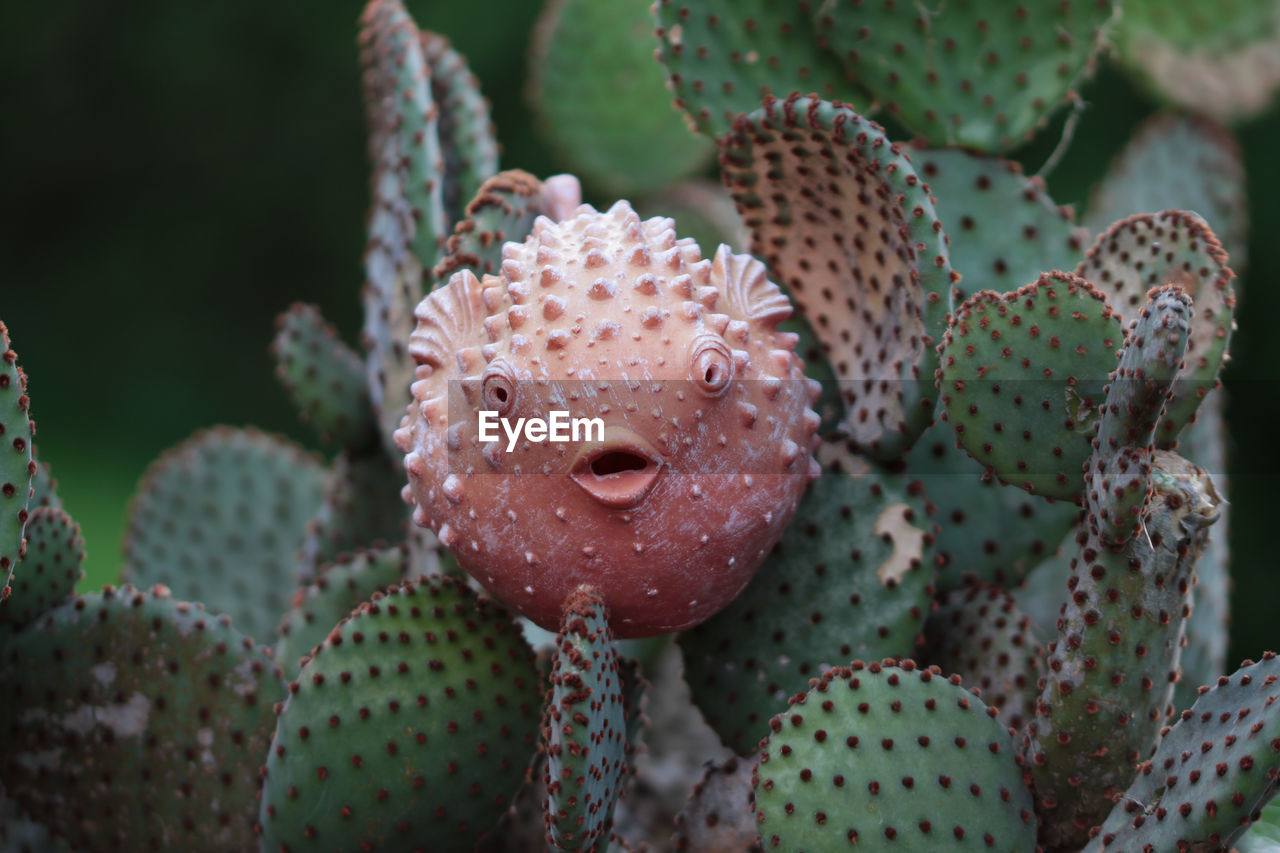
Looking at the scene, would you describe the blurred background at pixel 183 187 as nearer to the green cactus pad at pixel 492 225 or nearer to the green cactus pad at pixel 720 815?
the green cactus pad at pixel 492 225

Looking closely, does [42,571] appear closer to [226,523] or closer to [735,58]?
[226,523]

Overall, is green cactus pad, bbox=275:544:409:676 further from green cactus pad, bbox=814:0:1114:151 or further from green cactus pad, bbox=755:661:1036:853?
green cactus pad, bbox=814:0:1114:151

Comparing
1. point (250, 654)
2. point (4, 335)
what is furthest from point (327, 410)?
point (4, 335)


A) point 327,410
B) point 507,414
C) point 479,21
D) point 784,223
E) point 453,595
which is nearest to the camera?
point 507,414

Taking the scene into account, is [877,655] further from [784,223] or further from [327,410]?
[327,410]

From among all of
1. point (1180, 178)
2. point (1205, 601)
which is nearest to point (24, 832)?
point (1205, 601)

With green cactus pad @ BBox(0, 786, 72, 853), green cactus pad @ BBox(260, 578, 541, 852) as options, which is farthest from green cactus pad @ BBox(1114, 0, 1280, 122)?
green cactus pad @ BBox(0, 786, 72, 853)

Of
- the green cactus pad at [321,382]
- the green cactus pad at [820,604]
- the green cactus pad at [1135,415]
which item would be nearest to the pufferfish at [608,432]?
the green cactus pad at [820,604]
